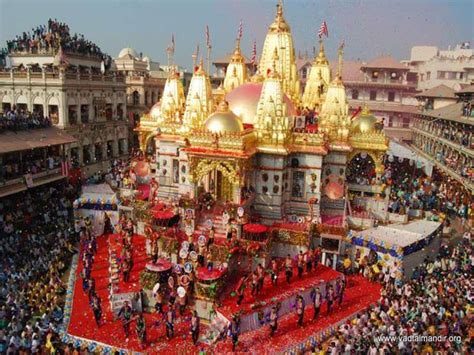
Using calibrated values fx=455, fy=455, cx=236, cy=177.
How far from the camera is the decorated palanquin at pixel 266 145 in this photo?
2556 centimetres

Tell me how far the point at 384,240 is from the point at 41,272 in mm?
17868

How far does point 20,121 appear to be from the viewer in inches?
1277

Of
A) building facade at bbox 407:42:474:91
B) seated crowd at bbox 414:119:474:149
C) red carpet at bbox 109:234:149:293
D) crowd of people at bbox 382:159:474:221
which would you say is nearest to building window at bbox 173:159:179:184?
red carpet at bbox 109:234:149:293

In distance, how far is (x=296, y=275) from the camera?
77.8 ft

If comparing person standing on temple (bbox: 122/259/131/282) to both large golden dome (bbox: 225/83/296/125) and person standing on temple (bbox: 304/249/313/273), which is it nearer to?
person standing on temple (bbox: 304/249/313/273)

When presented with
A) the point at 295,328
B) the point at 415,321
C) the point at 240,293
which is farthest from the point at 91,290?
the point at 415,321

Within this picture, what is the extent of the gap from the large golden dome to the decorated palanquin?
0.22 feet

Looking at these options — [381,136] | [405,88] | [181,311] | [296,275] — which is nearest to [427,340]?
[296,275]

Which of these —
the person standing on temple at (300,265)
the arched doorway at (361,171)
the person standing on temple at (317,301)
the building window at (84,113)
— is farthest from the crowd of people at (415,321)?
the building window at (84,113)

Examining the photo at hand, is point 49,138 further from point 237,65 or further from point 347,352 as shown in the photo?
point 347,352

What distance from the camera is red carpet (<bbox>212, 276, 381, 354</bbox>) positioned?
18.0 metres

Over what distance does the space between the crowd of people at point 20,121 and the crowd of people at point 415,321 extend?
25.1 meters

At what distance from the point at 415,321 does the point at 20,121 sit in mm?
28447

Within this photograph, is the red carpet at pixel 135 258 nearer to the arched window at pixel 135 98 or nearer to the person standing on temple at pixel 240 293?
the person standing on temple at pixel 240 293
